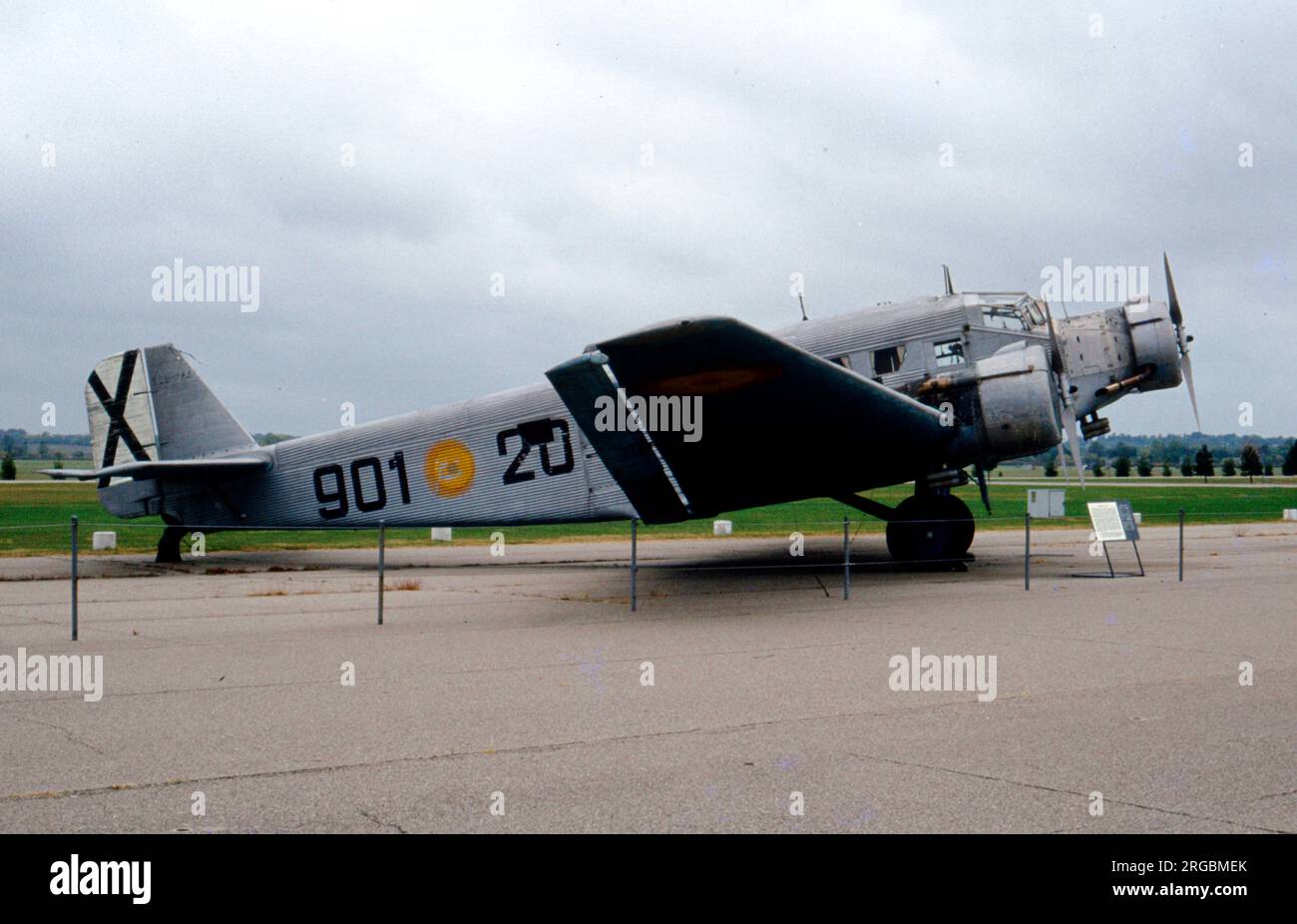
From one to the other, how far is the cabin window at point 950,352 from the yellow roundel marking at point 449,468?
27.8 ft

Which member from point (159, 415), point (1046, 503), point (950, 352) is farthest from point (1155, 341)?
point (1046, 503)

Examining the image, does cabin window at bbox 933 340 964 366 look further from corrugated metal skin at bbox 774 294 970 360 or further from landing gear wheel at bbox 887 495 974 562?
landing gear wheel at bbox 887 495 974 562

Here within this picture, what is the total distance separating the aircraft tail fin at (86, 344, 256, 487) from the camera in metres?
22.9

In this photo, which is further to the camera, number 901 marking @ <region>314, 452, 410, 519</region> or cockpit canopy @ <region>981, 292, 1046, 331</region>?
number 901 marking @ <region>314, 452, 410, 519</region>

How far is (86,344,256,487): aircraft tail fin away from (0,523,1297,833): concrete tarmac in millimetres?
6806

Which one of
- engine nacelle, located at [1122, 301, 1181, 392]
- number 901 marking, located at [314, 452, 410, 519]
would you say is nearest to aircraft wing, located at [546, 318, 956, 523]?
engine nacelle, located at [1122, 301, 1181, 392]

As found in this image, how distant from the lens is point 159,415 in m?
23.0

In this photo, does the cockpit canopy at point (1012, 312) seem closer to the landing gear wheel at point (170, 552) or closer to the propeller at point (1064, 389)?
the propeller at point (1064, 389)

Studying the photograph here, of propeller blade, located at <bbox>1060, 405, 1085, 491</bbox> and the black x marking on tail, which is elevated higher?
the black x marking on tail

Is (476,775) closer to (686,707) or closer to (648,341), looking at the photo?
(686,707)

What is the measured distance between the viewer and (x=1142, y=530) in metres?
35.1

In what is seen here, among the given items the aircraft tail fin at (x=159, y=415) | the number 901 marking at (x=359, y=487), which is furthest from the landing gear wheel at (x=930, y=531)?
the aircraft tail fin at (x=159, y=415)

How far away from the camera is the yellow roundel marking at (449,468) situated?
67.3ft

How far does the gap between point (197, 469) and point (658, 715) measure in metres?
16.6
